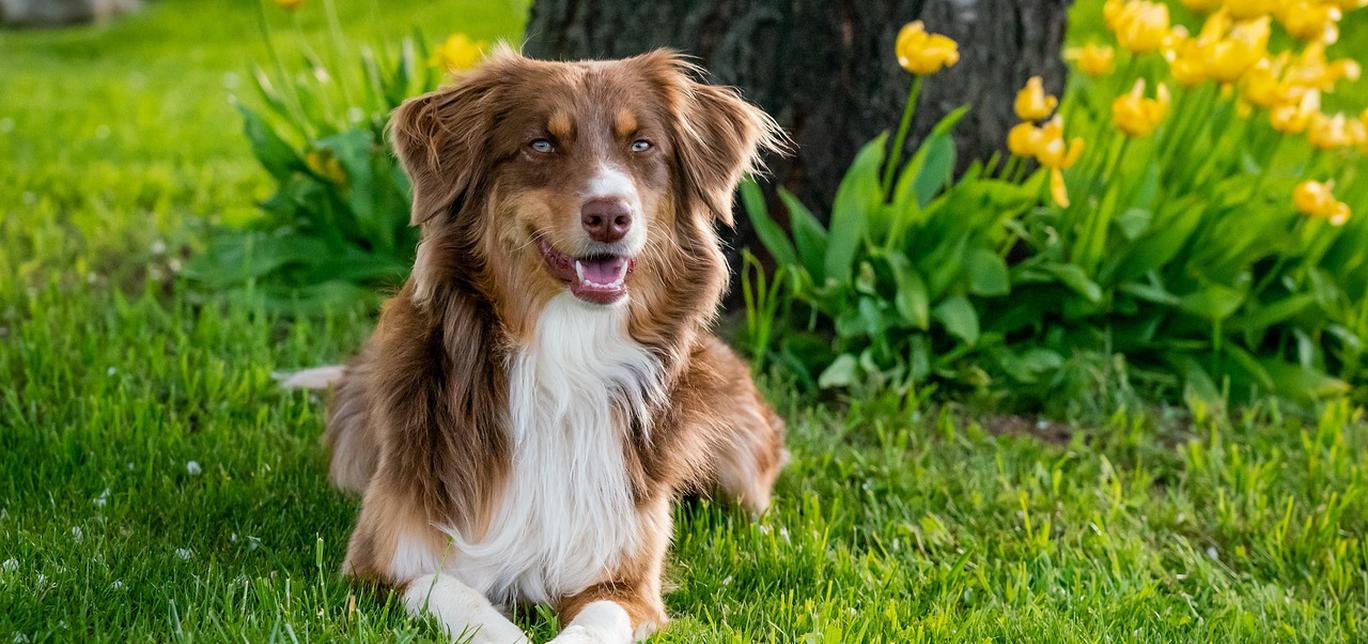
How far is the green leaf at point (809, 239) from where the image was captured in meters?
5.22

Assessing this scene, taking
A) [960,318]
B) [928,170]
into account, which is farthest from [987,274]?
[928,170]

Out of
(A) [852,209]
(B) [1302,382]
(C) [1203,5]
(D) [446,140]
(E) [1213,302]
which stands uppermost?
Result: (D) [446,140]

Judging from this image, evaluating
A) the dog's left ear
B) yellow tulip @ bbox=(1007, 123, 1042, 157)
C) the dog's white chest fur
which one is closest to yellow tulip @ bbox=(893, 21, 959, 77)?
yellow tulip @ bbox=(1007, 123, 1042, 157)

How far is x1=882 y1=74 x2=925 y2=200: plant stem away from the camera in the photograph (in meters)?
4.96

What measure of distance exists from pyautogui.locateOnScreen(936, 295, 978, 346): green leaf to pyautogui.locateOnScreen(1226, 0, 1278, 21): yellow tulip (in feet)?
4.95

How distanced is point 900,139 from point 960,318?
2.36 ft

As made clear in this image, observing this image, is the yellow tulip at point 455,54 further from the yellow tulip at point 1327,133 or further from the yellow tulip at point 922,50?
the yellow tulip at point 1327,133

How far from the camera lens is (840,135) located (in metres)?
5.41

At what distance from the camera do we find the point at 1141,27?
484cm

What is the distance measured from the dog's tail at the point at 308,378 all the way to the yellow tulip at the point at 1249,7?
11.9 feet

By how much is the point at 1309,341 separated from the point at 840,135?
6.88 ft

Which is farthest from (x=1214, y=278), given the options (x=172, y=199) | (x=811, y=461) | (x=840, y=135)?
(x=172, y=199)

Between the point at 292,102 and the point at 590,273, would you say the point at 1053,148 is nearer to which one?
the point at 590,273

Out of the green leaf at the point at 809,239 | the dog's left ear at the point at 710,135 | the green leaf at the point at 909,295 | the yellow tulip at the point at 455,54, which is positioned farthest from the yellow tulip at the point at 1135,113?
the yellow tulip at the point at 455,54
